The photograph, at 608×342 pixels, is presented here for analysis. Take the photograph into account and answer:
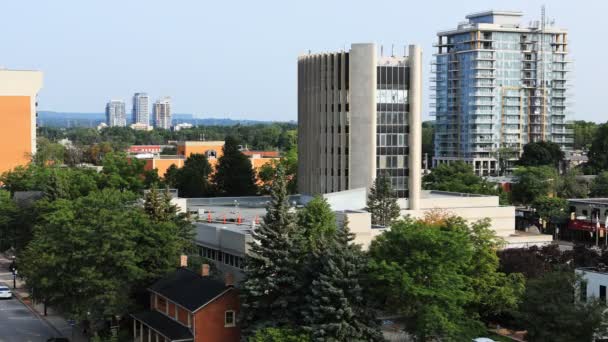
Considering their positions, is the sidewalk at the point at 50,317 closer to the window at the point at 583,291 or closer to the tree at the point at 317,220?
the tree at the point at 317,220

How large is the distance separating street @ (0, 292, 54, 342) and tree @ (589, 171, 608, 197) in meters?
85.2

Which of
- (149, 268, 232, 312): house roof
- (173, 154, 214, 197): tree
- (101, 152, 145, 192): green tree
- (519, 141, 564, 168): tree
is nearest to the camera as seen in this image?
(149, 268, 232, 312): house roof

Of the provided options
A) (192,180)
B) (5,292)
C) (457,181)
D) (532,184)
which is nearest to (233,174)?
(192,180)

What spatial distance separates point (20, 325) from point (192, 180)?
47938mm

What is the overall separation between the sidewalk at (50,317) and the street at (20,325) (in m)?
0.39

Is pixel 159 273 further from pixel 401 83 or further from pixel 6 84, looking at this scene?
pixel 6 84

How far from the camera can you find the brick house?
158 ft

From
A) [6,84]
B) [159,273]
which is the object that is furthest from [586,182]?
[159,273]

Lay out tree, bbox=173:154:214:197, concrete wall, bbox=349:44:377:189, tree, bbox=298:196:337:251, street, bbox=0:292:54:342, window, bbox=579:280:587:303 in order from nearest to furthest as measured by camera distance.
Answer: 1. window, bbox=579:280:587:303
2. tree, bbox=298:196:337:251
3. street, bbox=0:292:54:342
4. concrete wall, bbox=349:44:377:189
5. tree, bbox=173:154:214:197

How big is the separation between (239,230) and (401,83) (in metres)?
24.2

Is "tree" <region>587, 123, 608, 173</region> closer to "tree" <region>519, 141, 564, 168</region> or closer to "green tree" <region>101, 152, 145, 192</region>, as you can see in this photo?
"tree" <region>519, 141, 564, 168</region>

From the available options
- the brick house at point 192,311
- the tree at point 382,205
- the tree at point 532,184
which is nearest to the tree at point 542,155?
the tree at point 532,184

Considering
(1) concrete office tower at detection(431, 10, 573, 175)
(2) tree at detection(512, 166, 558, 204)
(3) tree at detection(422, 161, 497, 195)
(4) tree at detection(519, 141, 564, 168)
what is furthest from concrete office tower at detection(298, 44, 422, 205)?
(1) concrete office tower at detection(431, 10, 573, 175)

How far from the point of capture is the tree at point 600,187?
Result: 414ft
